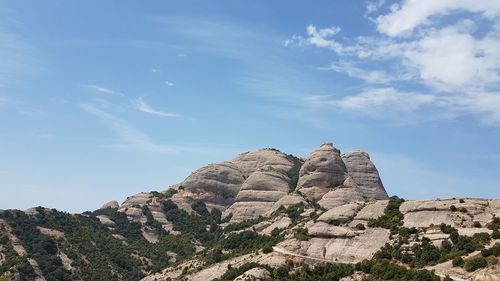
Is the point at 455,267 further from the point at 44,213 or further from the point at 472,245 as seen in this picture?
the point at 44,213

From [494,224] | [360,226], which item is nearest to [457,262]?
[494,224]

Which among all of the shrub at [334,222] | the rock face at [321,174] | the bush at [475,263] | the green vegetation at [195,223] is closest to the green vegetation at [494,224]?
the bush at [475,263]

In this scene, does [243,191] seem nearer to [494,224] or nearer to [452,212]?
[452,212]

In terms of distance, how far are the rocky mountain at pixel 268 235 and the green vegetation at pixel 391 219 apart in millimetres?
277

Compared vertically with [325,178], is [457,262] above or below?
below

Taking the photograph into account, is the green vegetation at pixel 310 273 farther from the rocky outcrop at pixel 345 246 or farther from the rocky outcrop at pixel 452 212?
the rocky outcrop at pixel 452 212

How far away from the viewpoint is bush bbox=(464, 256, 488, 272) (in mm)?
66000

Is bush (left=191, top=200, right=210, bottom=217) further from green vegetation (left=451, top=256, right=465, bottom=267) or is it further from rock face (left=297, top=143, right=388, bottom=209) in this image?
green vegetation (left=451, top=256, right=465, bottom=267)

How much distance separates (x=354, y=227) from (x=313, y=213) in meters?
24.4

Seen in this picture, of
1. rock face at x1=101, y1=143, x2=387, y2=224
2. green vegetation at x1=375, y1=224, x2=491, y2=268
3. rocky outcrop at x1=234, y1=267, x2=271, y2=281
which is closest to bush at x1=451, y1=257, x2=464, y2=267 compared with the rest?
green vegetation at x1=375, y1=224, x2=491, y2=268

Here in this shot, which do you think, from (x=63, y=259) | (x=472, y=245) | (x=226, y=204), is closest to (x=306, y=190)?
(x=226, y=204)

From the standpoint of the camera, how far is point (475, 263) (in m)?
Answer: 66.4

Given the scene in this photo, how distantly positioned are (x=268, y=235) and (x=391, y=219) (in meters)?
31.5

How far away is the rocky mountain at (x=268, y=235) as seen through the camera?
260ft
